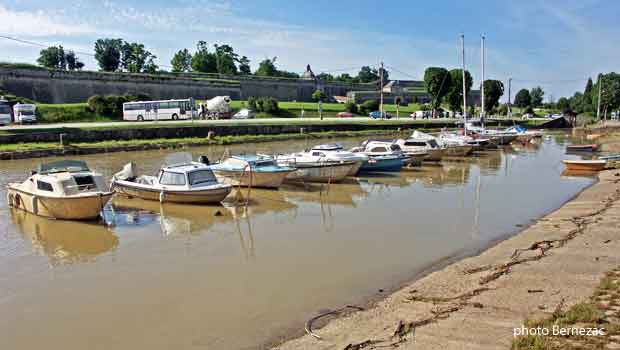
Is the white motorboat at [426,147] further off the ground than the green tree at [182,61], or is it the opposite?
the green tree at [182,61]

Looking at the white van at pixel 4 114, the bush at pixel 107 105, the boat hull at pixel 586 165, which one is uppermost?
the bush at pixel 107 105

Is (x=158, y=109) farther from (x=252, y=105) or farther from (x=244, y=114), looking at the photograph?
(x=252, y=105)

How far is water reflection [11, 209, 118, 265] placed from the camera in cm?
1301

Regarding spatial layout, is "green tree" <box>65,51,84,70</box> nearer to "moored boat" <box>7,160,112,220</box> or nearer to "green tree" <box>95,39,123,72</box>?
"green tree" <box>95,39,123,72</box>

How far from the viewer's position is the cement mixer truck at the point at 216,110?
6081 centimetres

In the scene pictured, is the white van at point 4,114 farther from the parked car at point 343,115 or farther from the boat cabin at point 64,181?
the parked car at point 343,115

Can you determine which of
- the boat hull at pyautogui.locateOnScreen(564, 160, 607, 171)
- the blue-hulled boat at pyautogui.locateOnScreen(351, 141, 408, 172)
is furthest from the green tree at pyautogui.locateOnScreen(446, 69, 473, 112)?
the blue-hulled boat at pyautogui.locateOnScreen(351, 141, 408, 172)

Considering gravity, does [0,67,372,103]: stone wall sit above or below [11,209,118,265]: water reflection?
above

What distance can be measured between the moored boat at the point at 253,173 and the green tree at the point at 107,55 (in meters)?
87.6

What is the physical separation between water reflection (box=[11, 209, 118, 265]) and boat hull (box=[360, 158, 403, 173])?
15.1 meters

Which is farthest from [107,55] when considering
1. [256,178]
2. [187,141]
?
[256,178]

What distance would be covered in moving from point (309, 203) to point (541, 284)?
10984 mm

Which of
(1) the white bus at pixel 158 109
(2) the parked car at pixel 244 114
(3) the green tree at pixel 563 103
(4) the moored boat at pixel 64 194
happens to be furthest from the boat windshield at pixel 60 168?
(3) the green tree at pixel 563 103

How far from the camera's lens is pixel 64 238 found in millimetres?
14406
